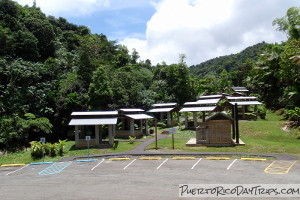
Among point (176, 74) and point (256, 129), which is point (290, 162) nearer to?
point (256, 129)

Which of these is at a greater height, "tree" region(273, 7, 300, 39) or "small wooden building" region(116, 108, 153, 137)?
"tree" region(273, 7, 300, 39)

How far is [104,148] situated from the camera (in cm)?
2675

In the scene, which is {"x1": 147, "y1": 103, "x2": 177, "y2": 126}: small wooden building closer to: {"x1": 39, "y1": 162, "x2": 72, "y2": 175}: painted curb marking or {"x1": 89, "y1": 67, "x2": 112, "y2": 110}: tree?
{"x1": 89, "y1": 67, "x2": 112, "y2": 110}: tree

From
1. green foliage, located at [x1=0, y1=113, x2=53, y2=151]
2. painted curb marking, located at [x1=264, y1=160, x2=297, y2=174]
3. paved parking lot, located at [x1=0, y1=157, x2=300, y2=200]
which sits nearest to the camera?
paved parking lot, located at [x1=0, y1=157, x2=300, y2=200]

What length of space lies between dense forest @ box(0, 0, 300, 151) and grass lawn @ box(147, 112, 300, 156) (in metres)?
6.43

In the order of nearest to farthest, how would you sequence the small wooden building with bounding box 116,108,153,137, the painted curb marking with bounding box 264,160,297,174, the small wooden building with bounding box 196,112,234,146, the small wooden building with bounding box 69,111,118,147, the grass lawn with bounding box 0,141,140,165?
the painted curb marking with bounding box 264,160,297,174 → the grass lawn with bounding box 0,141,140,165 → the small wooden building with bounding box 196,112,234,146 → the small wooden building with bounding box 69,111,118,147 → the small wooden building with bounding box 116,108,153,137

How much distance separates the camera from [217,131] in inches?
1018

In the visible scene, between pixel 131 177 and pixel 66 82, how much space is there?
27389 millimetres

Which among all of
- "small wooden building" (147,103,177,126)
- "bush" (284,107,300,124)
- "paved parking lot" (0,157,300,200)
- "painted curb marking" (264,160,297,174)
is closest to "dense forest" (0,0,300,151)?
"small wooden building" (147,103,177,126)

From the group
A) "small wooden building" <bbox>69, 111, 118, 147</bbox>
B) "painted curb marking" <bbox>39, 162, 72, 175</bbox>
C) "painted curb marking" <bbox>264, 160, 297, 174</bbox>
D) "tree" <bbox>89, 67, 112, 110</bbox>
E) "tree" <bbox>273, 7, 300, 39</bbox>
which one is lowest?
"painted curb marking" <bbox>39, 162, 72, 175</bbox>

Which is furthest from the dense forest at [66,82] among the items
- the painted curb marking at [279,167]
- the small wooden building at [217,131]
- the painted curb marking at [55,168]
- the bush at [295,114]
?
the painted curb marking at [279,167]

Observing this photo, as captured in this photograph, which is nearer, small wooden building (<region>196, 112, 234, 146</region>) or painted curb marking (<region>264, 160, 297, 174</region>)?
Answer: painted curb marking (<region>264, 160, 297, 174</region>)

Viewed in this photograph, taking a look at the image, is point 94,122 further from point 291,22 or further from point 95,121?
point 291,22

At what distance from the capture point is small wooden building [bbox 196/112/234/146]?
2541 cm
